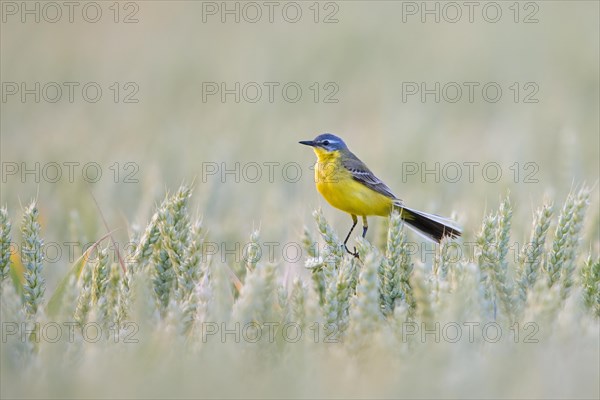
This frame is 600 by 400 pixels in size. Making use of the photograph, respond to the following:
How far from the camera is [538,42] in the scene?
14.4 metres

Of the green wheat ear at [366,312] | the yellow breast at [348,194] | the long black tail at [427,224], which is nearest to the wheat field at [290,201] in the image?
the green wheat ear at [366,312]

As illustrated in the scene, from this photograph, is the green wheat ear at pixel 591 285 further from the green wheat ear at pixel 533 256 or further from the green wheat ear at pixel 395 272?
the green wheat ear at pixel 395 272

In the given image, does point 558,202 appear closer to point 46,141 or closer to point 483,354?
point 483,354

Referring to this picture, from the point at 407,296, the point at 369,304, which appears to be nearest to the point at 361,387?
the point at 369,304

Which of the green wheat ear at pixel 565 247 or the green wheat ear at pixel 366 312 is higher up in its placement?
the green wheat ear at pixel 565 247

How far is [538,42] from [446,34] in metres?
1.53

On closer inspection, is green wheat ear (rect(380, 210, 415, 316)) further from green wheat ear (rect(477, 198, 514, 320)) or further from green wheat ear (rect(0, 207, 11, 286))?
green wheat ear (rect(0, 207, 11, 286))

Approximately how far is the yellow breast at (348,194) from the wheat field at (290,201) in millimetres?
263

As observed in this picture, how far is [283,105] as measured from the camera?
41.4 feet

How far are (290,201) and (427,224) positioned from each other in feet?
8.26

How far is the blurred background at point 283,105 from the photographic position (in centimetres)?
702

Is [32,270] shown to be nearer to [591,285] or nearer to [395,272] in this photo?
[395,272]

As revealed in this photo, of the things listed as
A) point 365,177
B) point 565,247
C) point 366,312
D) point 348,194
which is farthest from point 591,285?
point 365,177

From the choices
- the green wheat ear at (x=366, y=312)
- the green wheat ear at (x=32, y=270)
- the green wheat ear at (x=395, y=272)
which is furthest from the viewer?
the green wheat ear at (x=395, y=272)
